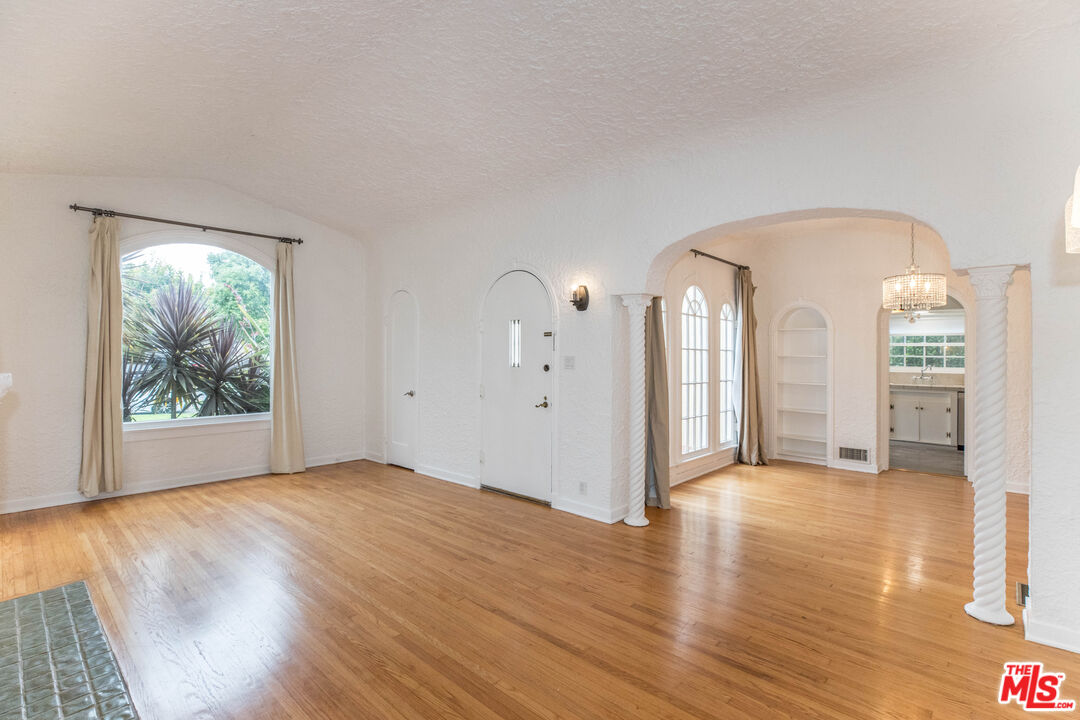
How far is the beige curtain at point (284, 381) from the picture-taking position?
5.88 m

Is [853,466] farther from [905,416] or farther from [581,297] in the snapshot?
[581,297]

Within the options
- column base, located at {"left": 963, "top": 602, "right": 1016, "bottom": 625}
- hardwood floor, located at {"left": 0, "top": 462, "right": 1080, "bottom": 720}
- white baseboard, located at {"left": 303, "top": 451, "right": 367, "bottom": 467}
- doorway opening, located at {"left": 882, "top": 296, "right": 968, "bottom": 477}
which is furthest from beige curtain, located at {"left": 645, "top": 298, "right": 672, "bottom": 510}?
doorway opening, located at {"left": 882, "top": 296, "right": 968, "bottom": 477}

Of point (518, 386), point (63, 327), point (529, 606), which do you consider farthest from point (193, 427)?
point (529, 606)

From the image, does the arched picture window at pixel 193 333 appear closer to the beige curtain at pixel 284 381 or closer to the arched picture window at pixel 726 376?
the beige curtain at pixel 284 381

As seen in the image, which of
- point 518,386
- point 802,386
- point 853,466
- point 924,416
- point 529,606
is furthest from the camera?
point 924,416

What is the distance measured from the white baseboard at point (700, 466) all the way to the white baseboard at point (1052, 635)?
297cm

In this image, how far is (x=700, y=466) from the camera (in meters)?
5.85

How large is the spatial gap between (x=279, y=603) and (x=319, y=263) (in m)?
4.54

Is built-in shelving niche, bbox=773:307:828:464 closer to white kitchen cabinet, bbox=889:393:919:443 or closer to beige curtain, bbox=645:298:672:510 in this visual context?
white kitchen cabinet, bbox=889:393:919:443

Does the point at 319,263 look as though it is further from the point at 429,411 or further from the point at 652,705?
the point at 652,705

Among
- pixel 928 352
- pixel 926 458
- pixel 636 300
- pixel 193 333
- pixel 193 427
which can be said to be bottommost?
pixel 926 458

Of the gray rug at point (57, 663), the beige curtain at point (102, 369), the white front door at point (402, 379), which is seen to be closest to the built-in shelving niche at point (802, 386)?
the white front door at point (402, 379)

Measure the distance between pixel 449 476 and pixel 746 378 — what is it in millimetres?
3829

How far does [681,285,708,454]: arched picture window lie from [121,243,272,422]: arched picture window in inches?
190
